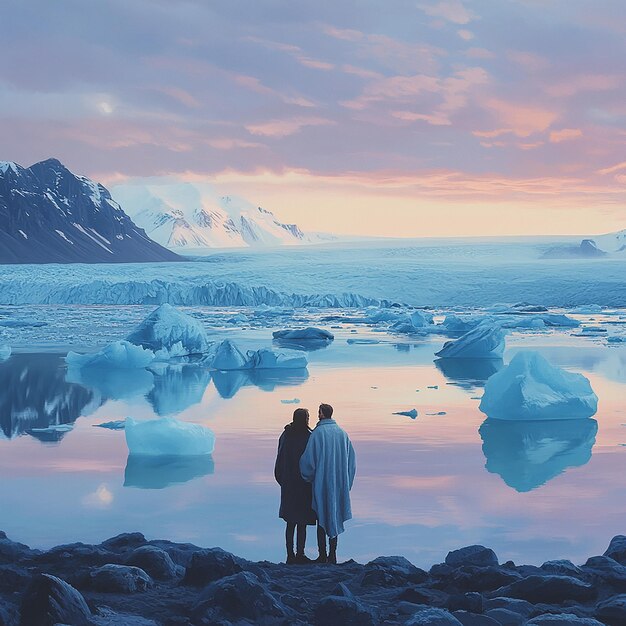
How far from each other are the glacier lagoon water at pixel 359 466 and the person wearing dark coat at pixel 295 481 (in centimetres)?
38

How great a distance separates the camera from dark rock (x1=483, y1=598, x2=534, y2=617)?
370 centimetres

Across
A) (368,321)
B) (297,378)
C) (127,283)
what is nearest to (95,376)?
(297,378)

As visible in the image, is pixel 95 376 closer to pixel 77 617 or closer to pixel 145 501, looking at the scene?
pixel 145 501

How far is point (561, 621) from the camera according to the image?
3.43m

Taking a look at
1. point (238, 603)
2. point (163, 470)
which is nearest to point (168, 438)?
point (163, 470)

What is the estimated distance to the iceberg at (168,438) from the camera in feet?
25.1

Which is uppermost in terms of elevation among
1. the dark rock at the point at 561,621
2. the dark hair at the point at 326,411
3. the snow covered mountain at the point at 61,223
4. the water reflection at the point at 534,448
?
the snow covered mountain at the point at 61,223

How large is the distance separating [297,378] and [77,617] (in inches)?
426

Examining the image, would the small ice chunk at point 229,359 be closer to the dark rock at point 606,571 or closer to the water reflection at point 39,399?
the water reflection at point 39,399

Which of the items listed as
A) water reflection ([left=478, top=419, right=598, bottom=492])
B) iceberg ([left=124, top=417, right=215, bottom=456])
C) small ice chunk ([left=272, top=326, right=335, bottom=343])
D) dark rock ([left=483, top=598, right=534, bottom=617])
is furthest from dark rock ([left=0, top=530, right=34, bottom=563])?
small ice chunk ([left=272, top=326, right=335, bottom=343])

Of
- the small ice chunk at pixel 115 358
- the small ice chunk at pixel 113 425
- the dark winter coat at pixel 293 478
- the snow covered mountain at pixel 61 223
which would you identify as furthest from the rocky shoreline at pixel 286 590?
the snow covered mountain at pixel 61 223

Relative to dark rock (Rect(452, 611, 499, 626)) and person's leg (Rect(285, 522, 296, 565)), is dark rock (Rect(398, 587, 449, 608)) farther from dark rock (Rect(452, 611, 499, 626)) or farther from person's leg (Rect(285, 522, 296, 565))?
person's leg (Rect(285, 522, 296, 565))

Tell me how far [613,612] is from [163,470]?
424 cm

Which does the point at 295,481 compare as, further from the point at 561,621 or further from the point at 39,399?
the point at 39,399
